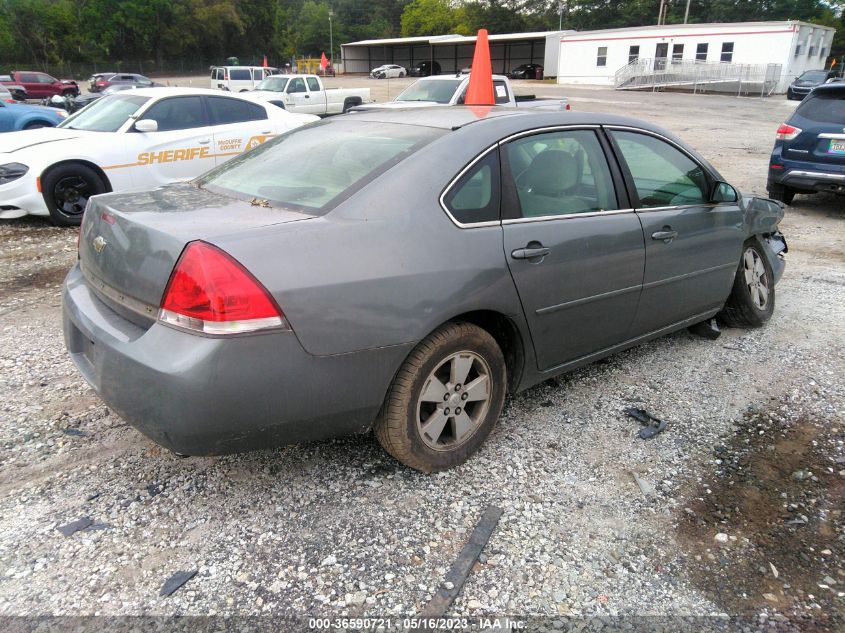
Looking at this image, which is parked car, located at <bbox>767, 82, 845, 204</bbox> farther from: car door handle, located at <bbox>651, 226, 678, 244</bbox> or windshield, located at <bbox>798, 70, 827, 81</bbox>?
windshield, located at <bbox>798, 70, 827, 81</bbox>

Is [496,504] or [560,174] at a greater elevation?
[560,174]

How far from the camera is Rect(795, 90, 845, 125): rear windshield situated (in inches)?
319

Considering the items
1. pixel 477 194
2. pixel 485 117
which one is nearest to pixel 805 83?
pixel 485 117

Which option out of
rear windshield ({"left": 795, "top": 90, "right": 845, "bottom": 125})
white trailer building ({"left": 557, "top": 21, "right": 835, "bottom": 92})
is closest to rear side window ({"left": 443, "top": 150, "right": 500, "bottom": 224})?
rear windshield ({"left": 795, "top": 90, "right": 845, "bottom": 125})

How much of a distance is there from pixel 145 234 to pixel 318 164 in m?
0.94

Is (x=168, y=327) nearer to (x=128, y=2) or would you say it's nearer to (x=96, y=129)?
(x=96, y=129)

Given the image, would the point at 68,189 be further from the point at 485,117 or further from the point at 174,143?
the point at 485,117

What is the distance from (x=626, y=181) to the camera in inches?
137

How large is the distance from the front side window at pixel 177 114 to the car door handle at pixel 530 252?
6361mm

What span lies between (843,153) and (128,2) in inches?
3014

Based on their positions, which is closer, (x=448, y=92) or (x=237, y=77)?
(x=448, y=92)

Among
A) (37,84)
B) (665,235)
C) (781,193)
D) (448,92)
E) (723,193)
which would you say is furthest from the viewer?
(37,84)

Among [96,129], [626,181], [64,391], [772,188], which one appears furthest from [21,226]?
[772,188]

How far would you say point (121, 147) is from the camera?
24.2ft
